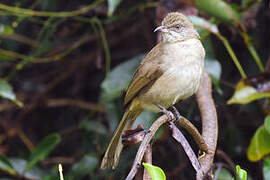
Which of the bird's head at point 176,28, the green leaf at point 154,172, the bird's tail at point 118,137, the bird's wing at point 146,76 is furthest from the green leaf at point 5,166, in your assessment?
the green leaf at point 154,172

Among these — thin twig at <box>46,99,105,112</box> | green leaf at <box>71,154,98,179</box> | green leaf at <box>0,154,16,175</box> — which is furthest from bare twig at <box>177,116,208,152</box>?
thin twig at <box>46,99,105,112</box>

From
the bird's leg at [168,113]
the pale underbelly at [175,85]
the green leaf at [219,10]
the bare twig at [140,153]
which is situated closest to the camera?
the bare twig at [140,153]

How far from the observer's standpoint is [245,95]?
3004mm

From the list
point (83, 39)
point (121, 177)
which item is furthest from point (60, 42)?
point (121, 177)

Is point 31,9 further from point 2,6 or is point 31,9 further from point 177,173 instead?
point 177,173

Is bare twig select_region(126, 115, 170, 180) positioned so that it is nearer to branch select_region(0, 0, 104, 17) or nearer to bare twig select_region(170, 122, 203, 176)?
bare twig select_region(170, 122, 203, 176)

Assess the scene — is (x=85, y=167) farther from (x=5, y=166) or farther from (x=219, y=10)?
(x=219, y=10)

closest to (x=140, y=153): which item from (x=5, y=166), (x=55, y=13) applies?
(x=5, y=166)

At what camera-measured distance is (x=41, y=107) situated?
454 centimetres

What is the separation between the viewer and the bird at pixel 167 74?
2.78 meters

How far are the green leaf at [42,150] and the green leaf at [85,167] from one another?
0.77ft

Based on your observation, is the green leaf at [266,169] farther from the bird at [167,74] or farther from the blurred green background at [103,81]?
the bird at [167,74]

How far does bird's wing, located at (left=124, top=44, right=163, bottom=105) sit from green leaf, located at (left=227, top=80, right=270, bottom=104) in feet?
1.70

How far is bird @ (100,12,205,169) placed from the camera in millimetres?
2775
